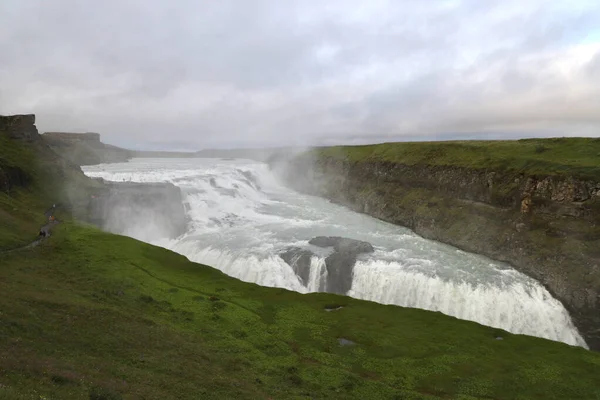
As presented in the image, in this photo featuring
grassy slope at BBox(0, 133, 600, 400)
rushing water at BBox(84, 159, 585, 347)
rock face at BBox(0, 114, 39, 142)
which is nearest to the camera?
grassy slope at BBox(0, 133, 600, 400)

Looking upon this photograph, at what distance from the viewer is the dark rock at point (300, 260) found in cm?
4825

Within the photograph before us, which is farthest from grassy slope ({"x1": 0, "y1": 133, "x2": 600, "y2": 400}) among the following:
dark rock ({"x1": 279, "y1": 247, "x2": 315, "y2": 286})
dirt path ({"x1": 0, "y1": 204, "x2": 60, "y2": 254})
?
dark rock ({"x1": 279, "y1": 247, "x2": 315, "y2": 286})

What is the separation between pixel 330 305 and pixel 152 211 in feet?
146

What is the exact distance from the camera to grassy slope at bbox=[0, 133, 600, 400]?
57.8ft

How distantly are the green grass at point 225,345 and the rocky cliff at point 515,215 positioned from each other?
18.1 m

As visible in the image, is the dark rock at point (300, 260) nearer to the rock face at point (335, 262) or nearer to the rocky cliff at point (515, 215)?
the rock face at point (335, 262)

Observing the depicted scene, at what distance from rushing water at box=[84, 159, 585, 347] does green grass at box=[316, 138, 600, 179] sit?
640 inches

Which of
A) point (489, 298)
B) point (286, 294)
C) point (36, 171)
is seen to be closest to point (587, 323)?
point (489, 298)

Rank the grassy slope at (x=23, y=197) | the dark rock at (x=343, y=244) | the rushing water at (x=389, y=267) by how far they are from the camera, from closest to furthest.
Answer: the grassy slope at (x=23, y=197) < the rushing water at (x=389, y=267) < the dark rock at (x=343, y=244)

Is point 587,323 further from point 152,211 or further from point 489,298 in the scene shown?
point 152,211

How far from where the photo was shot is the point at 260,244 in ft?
184

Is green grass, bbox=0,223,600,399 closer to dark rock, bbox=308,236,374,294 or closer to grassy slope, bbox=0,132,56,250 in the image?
grassy slope, bbox=0,132,56,250

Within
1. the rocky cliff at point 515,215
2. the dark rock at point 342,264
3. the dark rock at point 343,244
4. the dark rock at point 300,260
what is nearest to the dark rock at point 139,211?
the dark rock at point 300,260

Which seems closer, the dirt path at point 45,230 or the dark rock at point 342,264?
the dirt path at point 45,230
